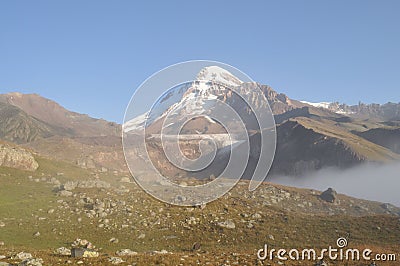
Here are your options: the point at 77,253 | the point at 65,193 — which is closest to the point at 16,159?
the point at 65,193

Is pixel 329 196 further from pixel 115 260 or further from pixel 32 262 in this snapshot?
pixel 32 262

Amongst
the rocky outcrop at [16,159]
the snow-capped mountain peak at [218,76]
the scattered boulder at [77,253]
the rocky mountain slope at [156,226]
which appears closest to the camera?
the snow-capped mountain peak at [218,76]

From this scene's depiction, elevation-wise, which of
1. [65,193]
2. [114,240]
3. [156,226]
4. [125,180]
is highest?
[125,180]

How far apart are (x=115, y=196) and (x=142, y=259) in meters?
31.0

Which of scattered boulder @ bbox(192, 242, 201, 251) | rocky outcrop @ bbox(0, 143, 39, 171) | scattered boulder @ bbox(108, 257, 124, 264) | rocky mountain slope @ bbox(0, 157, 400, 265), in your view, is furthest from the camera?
rocky outcrop @ bbox(0, 143, 39, 171)

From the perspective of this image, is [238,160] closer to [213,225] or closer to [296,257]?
[296,257]

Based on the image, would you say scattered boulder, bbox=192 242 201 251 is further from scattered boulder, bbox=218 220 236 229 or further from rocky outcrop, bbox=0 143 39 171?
rocky outcrop, bbox=0 143 39 171

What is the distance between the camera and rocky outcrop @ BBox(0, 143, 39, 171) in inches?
2537

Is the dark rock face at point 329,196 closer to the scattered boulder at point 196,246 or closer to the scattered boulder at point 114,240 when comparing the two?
the scattered boulder at point 196,246

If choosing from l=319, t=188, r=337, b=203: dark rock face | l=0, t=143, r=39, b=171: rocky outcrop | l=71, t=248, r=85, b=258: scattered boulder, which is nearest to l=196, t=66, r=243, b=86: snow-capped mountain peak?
l=71, t=248, r=85, b=258: scattered boulder

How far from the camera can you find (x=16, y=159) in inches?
2574

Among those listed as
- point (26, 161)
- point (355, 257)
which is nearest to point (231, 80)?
point (355, 257)

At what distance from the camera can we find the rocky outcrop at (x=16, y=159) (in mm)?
64438

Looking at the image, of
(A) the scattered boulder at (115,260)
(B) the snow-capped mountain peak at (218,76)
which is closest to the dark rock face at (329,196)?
(B) the snow-capped mountain peak at (218,76)
